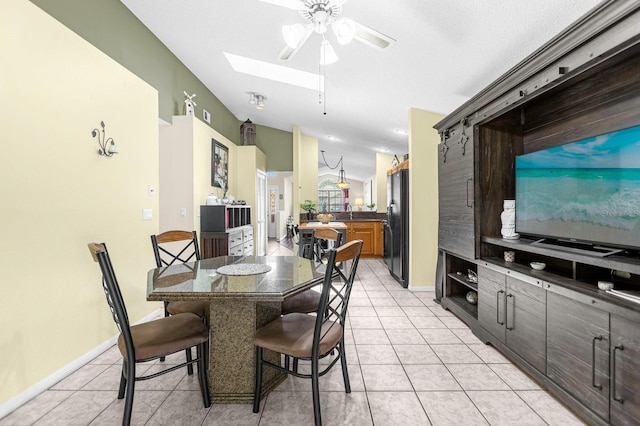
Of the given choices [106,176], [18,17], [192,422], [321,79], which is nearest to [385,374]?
[192,422]

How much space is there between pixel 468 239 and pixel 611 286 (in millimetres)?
1266


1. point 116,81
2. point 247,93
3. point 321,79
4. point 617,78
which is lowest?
point 617,78

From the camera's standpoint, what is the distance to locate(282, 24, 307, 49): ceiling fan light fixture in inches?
83.7

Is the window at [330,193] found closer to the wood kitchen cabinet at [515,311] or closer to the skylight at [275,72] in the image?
the skylight at [275,72]

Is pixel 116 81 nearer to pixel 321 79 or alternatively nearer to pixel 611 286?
pixel 321 79

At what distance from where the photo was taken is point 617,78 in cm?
179

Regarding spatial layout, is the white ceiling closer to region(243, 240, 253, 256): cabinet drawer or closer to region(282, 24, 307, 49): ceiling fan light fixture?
region(282, 24, 307, 49): ceiling fan light fixture

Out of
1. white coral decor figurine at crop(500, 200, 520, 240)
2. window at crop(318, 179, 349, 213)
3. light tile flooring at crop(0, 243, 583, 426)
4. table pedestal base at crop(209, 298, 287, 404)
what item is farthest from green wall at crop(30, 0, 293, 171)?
window at crop(318, 179, 349, 213)

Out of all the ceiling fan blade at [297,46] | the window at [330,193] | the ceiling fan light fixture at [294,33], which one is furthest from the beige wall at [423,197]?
the window at [330,193]

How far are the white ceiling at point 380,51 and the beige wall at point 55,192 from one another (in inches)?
48.9

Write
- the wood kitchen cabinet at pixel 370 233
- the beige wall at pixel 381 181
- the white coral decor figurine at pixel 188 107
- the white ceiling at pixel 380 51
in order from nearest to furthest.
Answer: the white ceiling at pixel 380 51 < the white coral decor figurine at pixel 188 107 < the wood kitchen cabinet at pixel 370 233 < the beige wall at pixel 381 181

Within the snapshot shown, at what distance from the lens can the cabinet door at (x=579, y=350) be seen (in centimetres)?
149

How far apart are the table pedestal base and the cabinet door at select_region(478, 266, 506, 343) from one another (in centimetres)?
185

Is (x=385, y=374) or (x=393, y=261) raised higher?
(x=393, y=261)
